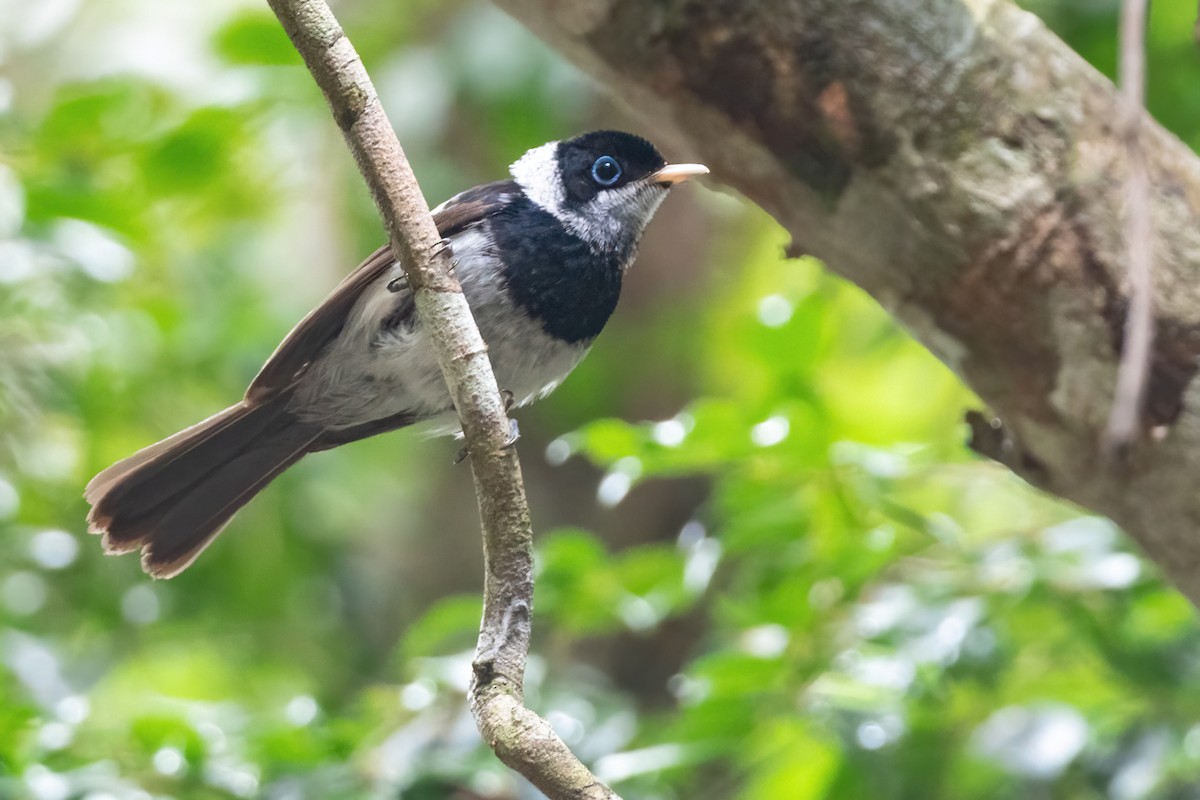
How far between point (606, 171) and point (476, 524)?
118 inches

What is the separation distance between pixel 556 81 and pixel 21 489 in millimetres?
2539

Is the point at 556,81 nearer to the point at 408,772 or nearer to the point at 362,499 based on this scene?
the point at 362,499

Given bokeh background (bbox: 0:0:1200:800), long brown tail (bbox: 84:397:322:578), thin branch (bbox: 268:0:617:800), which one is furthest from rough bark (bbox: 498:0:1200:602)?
long brown tail (bbox: 84:397:322:578)

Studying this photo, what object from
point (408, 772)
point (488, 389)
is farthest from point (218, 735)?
point (488, 389)

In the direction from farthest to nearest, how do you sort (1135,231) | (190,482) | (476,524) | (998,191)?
(476,524)
(190,482)
(998,191)
(1135,231)

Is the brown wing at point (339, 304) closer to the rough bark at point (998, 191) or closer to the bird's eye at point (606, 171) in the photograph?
the bird's eye at point (606, 171)

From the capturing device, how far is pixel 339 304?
3.40 metres

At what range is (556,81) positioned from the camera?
5.05 m

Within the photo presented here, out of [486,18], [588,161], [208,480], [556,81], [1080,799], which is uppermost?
[486,18]

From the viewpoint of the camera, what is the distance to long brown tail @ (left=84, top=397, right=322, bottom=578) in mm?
3354

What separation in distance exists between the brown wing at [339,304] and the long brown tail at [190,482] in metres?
0.12

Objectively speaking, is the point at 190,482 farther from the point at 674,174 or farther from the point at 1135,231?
the point at 1135,231

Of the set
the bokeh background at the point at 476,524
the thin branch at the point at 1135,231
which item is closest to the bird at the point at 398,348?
the bokeh background at the point at 476,524

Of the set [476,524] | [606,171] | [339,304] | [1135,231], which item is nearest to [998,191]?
[1135,231]
